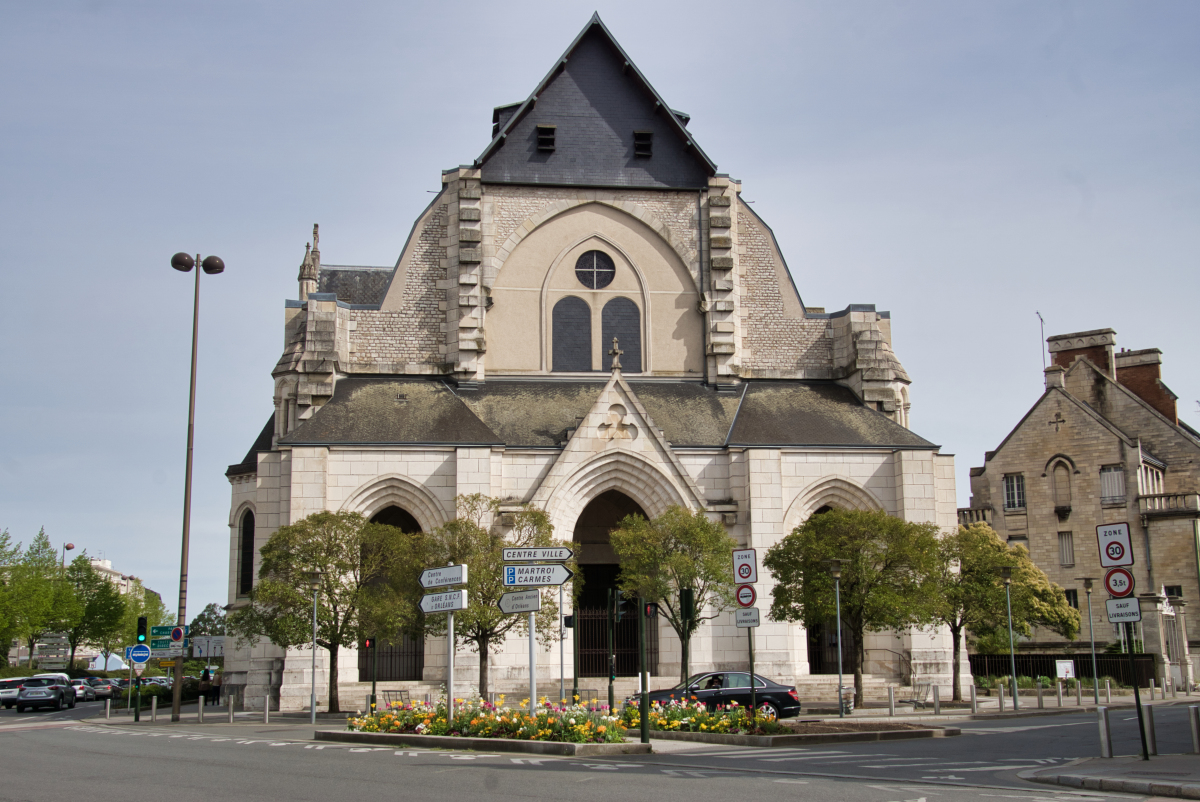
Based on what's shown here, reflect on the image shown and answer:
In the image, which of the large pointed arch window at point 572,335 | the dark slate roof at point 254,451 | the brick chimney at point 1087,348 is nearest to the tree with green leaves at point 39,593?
the dark slate roof at point 254,451

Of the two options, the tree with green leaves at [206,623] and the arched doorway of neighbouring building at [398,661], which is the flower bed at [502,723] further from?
the tree with green leaves at [206,623]

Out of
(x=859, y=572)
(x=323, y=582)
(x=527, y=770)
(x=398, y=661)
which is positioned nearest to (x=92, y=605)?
(x=398, y=661)

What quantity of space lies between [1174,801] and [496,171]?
31.7 m

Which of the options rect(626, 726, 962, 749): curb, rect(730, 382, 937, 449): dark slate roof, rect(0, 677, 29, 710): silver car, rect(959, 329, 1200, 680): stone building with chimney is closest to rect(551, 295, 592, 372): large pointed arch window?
rect(730, 382, 937, 449): dark slate roof

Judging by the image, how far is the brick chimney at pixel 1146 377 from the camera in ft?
182

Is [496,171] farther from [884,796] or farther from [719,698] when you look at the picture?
[884,796]

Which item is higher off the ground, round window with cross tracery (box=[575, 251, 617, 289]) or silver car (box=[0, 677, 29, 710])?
round window with cross tracery (box=[575, 251, 617, 289])

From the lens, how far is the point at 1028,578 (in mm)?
46219

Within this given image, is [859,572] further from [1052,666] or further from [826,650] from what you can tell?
[1052,666]

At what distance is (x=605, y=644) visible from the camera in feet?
119

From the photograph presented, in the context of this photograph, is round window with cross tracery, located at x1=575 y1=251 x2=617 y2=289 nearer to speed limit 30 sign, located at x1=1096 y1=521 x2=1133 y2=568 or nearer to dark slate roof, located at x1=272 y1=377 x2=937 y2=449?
dark slate roof, located at x1=272 y1=377 x2=937 y2=449

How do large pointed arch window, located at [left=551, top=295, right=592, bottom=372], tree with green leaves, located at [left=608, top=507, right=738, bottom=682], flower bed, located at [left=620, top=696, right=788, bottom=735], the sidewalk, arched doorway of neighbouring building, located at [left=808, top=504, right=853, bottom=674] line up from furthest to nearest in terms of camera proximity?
large pointed arch window, located at [left=551, top=295, right=592, bottom=372] < arched doorway of neighbouring building, located at [left=808, top=504, right=853, bottom=674] < tree with green leaves, located at [left=608, top=507, right=738, bottom=682] < flower bed, located at [left=620, top=696, right=788, bottom=735] < the sidewalk

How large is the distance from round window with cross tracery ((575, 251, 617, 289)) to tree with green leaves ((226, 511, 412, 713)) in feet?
43.0

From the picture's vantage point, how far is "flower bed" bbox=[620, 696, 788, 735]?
21016mm
